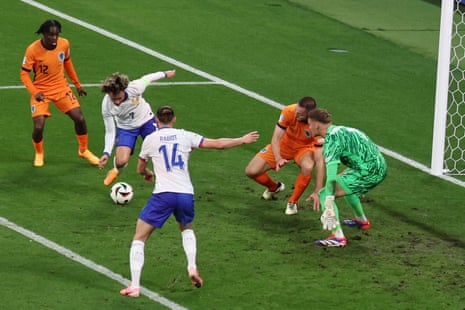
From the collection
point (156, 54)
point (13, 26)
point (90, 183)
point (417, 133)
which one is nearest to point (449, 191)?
point (417, 133)

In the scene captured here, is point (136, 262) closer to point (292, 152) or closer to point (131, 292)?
point (131, 292)

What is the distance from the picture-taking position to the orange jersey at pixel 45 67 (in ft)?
60.5

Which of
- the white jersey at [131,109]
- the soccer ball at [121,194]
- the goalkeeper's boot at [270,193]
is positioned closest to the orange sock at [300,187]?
the goalkeeper's boot at [270,193]

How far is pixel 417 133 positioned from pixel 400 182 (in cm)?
273

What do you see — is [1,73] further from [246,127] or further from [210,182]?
[210,182]

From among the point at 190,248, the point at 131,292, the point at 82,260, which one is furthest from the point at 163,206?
the point at 82,260

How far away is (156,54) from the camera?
81.6ft

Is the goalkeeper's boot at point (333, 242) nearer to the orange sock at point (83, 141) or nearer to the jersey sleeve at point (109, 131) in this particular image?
the jersey sleeve at point (109, 131)

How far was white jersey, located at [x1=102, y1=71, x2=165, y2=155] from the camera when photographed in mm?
17500

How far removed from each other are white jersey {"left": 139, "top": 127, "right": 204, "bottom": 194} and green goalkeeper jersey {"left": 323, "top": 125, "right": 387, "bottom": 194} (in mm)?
2031

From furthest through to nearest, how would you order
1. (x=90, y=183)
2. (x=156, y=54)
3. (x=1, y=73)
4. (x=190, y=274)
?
(x=156, y=54)
(x=1, y=73)
(x=90, y=183)
(x=190, y=274)

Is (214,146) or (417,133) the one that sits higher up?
(214,146)

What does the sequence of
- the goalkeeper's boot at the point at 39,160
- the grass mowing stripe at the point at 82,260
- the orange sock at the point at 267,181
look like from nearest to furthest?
the grass mowing stripe at the point at 82,260
the orange sock at the point at 267,181
the goalkeeper's boot at the point at 39,160

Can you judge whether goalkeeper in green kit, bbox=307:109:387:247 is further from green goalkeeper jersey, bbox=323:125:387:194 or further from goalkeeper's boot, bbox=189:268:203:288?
goalkeeper's boot, bbox=189:268:203:288
